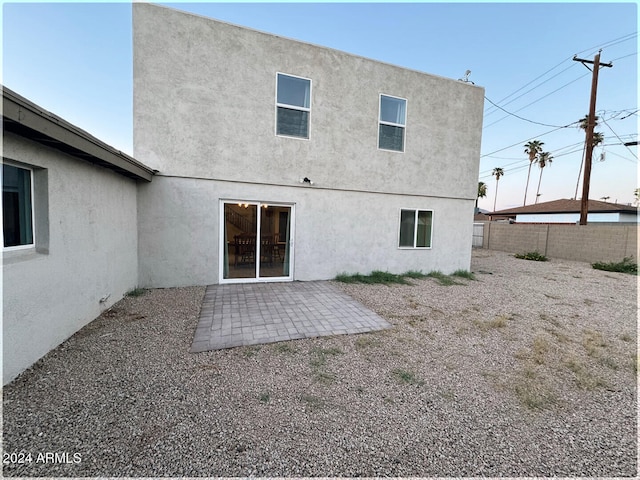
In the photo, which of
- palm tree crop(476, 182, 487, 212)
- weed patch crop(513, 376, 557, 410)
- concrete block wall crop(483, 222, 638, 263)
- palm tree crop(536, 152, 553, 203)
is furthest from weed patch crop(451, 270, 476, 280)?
palm tree crop(476, 182, 487, 212)

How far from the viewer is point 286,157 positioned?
6887 millimetres

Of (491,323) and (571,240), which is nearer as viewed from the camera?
(491,323)

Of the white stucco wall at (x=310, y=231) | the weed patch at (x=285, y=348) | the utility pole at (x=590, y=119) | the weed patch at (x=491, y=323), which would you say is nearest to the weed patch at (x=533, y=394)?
the weed patch at (x=491, y=323)

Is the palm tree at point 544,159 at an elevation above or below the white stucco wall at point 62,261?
above

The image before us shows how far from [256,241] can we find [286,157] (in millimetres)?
2393

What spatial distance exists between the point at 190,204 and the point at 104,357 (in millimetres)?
3957

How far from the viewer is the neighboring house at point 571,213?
79.0 feet

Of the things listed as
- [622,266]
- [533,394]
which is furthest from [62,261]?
[622,266]

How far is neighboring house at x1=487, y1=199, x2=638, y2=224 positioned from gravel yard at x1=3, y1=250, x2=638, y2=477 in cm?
2804

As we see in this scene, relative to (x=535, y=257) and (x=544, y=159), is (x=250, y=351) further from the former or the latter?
(x=544, y=159)

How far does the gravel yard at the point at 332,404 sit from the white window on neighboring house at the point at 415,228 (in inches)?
165

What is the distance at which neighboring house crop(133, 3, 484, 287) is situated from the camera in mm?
6031

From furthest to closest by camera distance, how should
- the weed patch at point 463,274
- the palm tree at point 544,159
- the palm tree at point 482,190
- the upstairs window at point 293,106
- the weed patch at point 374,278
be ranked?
the palm tree at point 482,190
the palm tree at point 544,159
the weed patch at point 463,274
the weed patch at point 374,278
the upstairs window at point 293,106

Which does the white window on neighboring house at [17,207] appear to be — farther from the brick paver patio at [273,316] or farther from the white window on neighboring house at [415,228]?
the white window on neighboring house at [415,228]
